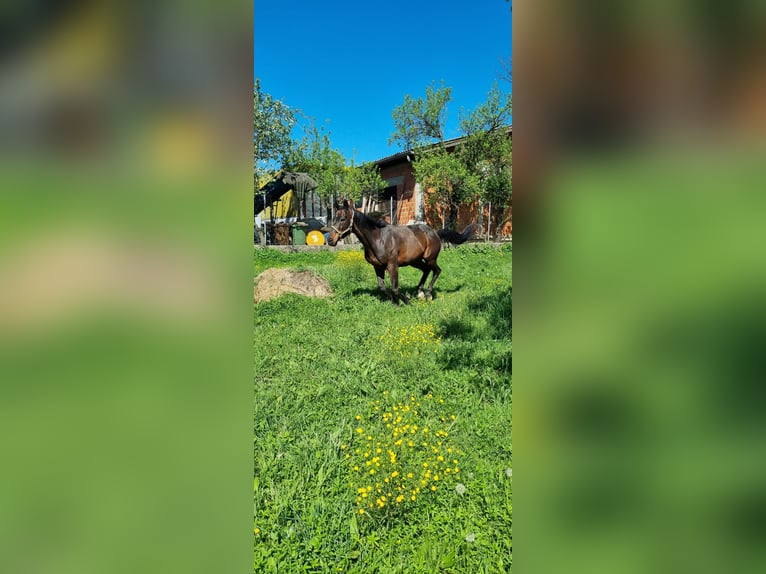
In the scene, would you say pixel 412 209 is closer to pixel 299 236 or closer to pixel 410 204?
pixel 410 204

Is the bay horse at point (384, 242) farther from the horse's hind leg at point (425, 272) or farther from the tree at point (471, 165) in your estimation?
the tree at point (471, 165)

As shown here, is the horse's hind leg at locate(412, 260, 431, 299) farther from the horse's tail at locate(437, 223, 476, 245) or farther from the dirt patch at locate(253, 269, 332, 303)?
the dirt patch at locate(253, 269, 332, 303)

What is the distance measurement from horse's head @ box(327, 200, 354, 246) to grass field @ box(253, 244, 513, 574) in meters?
1.67

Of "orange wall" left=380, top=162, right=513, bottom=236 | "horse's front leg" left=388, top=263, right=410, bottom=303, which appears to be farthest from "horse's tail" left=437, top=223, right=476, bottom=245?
"orange wall" left=380, top=162, right=513, bottom=236

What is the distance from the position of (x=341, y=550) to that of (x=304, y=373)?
7.18 ft

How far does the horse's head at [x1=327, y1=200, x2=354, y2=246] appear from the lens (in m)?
6.41

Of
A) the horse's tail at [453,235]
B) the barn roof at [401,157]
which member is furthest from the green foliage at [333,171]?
the horse's tail at [453,235]

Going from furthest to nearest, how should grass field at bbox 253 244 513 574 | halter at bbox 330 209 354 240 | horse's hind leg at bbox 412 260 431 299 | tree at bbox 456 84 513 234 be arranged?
tree at bbox 456 84 513 234
horse's hind leg at bbox 412 260 431 299
halter at bbox 330 209 354 240
grass field at bbox 253 244 513 574

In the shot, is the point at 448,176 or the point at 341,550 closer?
the point at 341,550

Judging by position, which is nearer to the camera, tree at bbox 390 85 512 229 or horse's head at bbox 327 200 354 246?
horse's head at bbox 327 200 354 246

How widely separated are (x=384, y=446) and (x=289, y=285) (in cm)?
539
